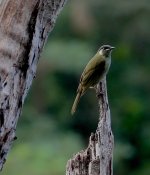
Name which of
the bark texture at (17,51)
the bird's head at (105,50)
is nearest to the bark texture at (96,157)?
the bark texture at (17,51)

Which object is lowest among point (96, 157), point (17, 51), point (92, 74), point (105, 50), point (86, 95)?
point (96, 157)

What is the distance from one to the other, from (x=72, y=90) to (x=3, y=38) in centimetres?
1739

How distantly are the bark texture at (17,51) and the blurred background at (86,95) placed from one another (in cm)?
1187

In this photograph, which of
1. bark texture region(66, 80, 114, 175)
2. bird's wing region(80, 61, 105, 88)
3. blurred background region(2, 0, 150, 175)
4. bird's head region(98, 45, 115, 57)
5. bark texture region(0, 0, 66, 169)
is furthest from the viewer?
blurred background region(2, 0, 150, 175)

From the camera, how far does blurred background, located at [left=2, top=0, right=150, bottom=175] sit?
20344mm

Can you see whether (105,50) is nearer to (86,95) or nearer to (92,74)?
(92,74)

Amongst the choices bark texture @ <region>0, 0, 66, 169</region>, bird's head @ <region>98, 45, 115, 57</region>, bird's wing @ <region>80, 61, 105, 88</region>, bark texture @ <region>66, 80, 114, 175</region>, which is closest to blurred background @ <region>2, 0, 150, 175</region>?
bird's head @ <region>98, 45, 115, 57</region>

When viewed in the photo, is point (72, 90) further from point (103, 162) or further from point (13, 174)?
point (103, 162)

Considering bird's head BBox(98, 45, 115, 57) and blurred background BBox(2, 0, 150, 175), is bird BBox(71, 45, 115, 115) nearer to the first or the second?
bird's head BBox(98, 45, 115, 57)

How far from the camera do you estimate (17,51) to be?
5.93m

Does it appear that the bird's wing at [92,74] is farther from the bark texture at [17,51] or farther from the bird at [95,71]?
the bark texture at [17,51]

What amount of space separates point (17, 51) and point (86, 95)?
53.6ft

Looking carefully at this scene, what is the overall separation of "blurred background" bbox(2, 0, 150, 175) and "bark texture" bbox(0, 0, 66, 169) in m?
11.9

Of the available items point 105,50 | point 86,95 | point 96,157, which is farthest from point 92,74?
point 86,95
